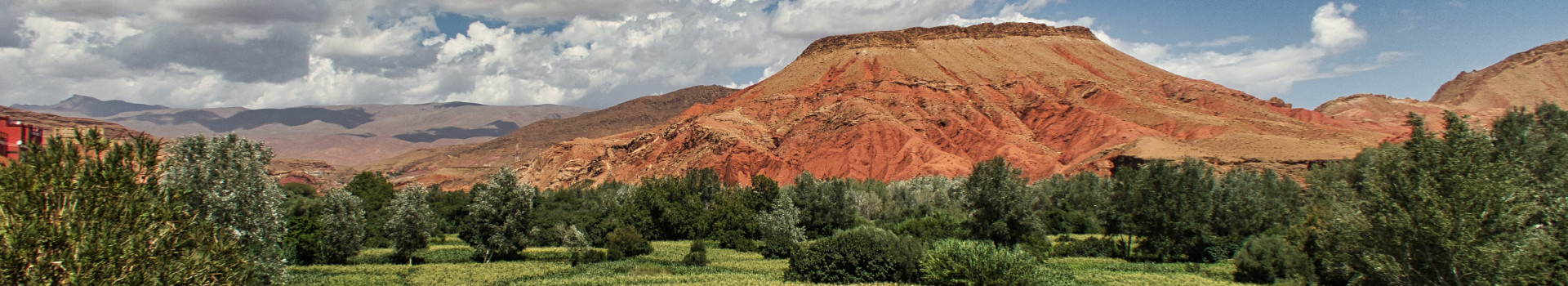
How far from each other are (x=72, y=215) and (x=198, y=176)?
44.0 ft

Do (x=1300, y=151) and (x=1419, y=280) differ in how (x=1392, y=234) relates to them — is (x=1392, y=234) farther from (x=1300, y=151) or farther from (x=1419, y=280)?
(x=1300, y=151)

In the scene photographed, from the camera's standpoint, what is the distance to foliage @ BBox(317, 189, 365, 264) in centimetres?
4041

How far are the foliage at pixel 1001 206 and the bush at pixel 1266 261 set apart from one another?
1161cm

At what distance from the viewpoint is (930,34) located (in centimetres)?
16025

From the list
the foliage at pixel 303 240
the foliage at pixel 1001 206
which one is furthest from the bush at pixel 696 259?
the foliage at pixel 303 240

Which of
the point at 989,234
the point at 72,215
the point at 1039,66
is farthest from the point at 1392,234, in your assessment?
the point at 1039,66

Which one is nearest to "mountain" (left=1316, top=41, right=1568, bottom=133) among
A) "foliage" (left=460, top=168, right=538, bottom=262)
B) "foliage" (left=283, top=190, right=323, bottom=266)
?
"foliage" (left=460, top=168, right=538, bottom=262)

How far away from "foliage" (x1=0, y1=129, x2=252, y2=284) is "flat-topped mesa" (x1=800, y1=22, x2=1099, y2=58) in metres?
146

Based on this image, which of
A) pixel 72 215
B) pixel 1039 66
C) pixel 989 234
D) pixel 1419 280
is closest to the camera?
pixel 72 215

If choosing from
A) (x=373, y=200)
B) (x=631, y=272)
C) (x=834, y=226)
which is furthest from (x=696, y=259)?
(x=373, y=200)

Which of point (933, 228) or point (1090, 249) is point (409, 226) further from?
point (1090, 249)

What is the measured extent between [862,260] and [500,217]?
20779 mm

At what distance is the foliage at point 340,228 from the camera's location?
4041 cm

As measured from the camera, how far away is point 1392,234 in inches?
686
